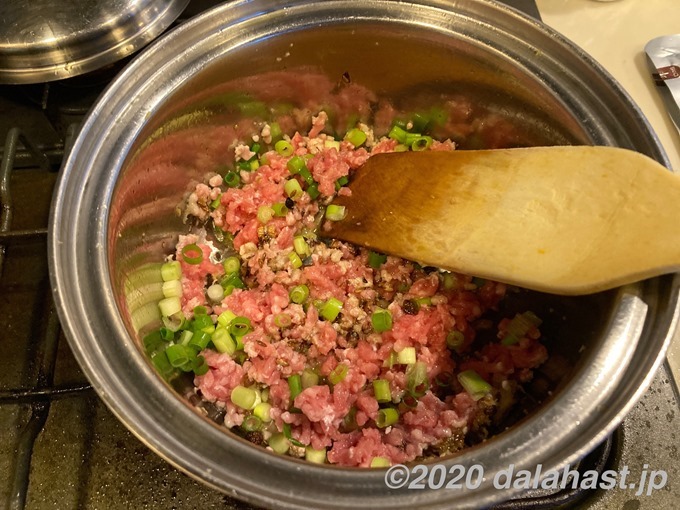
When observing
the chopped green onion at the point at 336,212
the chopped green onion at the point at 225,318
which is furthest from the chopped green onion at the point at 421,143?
the chopped green onion at the point at 225,318

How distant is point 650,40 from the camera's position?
7.56 ft

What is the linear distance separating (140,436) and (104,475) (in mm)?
630

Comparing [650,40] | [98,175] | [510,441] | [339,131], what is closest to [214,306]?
[98,175]

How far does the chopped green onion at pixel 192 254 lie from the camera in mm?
1852

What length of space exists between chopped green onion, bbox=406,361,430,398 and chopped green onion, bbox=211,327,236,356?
0.58m

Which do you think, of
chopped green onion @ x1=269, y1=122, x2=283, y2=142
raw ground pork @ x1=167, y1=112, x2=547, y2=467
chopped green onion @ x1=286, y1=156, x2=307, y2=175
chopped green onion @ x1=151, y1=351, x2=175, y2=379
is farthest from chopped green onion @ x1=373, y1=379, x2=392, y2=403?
chopped green onion @ x1=269, y1=122, x2=283, y2=142

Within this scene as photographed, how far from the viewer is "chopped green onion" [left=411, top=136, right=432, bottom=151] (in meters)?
2.05

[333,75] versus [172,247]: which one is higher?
[333,75]

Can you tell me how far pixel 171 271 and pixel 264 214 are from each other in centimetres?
38

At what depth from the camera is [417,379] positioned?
171cm

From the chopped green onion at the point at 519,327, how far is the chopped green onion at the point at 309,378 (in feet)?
2.08

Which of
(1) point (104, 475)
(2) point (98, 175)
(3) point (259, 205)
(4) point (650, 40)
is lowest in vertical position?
(1) point (104, 475)

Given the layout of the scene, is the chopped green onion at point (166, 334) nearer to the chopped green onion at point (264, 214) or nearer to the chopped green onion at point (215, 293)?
the chopped green onion at point (215, 293)

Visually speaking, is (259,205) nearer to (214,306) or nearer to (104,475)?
(214,306)
